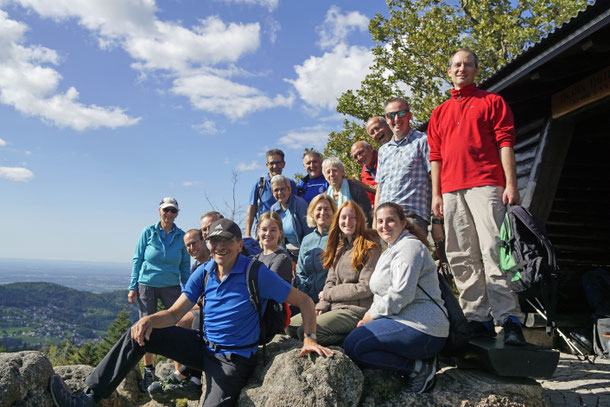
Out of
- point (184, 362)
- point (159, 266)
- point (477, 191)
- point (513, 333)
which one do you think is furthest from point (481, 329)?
point (159, 266)

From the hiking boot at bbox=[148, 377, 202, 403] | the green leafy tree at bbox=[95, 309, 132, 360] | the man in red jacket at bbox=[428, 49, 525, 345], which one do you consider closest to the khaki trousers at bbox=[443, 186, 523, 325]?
the man in red jacket at bbox=[428, 49, 525, 345]

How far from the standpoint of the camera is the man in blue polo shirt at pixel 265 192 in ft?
21.2

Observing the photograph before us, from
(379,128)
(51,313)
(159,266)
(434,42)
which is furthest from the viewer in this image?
(51,313)

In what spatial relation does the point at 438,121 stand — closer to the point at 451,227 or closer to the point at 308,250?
the point at 451,227

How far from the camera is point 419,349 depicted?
3387 mm

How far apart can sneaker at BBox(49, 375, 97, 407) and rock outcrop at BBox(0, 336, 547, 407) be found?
13 centimetres

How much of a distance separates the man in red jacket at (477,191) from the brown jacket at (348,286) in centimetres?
74

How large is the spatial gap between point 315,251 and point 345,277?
708 mm

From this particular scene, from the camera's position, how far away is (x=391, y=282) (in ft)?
11.4

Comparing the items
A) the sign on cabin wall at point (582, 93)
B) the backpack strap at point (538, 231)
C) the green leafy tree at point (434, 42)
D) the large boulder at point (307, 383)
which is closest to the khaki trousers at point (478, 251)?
the backpack strap at point (538, 231)

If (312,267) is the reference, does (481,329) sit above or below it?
below

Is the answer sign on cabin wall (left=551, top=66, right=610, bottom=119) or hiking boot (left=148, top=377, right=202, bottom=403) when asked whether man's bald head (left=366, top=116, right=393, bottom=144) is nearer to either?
sign on cabin wall (left=551, top=66, right=610, bottom=119)

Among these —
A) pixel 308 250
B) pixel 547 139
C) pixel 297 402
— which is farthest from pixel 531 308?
pixel 297 402

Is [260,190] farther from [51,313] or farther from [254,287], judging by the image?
[51,313]
